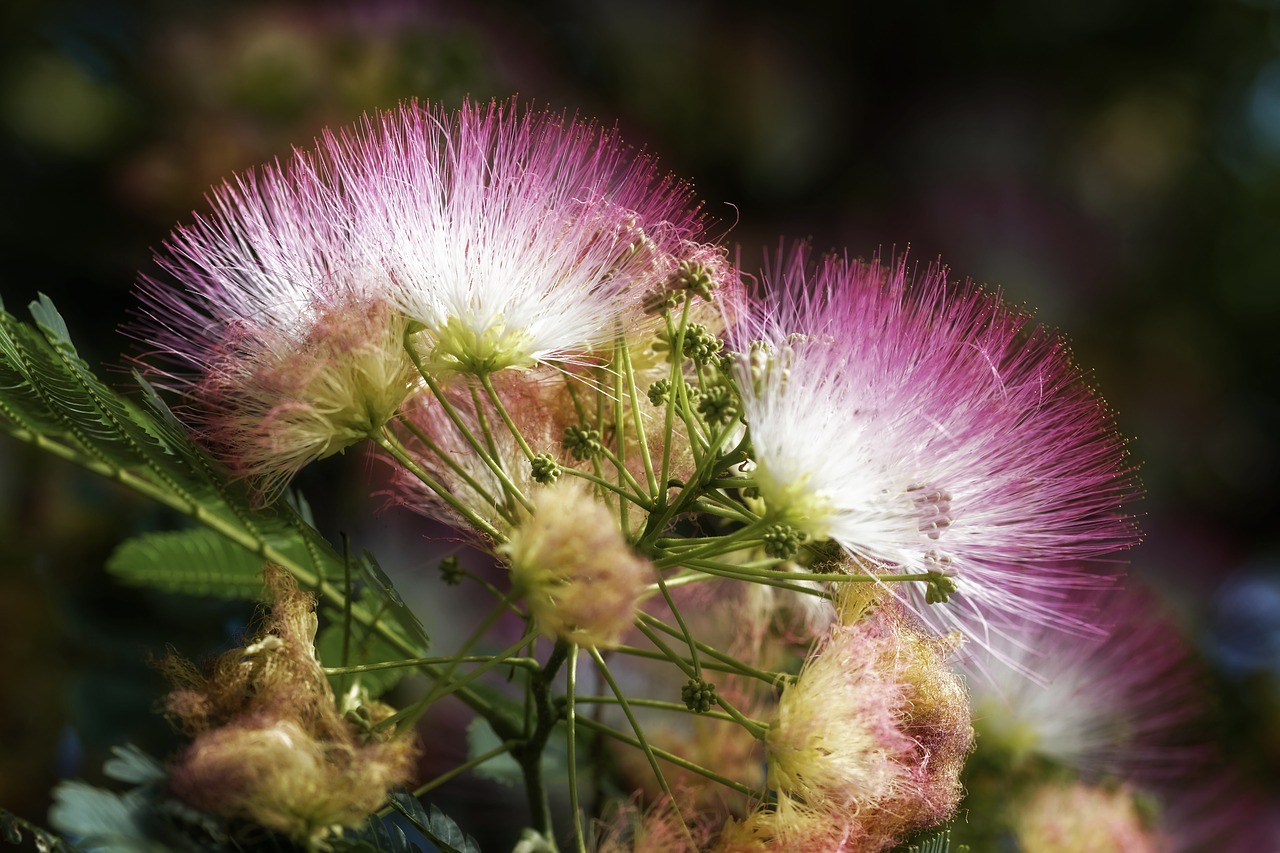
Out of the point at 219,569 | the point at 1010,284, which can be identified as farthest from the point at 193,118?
the point at 1010,284

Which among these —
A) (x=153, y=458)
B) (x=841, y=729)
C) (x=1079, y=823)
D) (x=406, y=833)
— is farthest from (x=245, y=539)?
(x=1079, y=823)

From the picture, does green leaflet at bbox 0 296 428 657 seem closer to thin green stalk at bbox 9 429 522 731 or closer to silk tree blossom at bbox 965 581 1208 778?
thin green stalk at bbox 9 429 522 731

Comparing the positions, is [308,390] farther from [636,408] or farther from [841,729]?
[841,729]

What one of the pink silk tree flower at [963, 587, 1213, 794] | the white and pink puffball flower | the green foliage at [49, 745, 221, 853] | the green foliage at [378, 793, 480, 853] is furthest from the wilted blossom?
the pink silk tree flower at [963, 587, 1213, 794]

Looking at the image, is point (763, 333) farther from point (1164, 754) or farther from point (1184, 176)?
point (1184, 176)

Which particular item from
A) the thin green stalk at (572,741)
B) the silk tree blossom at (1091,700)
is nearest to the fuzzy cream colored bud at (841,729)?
the thin green stalk at (572,741)

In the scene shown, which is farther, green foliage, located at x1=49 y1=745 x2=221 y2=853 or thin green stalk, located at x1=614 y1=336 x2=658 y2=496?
thin green stalk, located at x1=614 y1=336 x2=658 y2=496
